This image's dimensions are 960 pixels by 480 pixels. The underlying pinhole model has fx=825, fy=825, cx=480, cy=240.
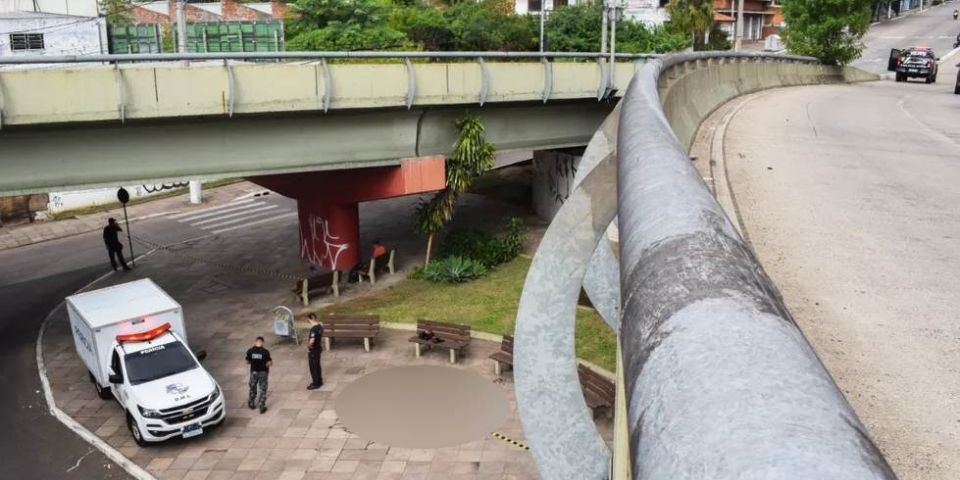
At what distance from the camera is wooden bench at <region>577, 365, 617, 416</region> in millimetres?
12812

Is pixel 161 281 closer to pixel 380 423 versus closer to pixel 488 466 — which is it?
pixel 380 423

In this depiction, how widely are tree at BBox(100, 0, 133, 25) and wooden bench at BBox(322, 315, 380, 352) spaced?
38.4m

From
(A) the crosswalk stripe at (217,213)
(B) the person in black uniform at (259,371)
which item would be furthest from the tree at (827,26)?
(B) the person in black uniform at (259,371)

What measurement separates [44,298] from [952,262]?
21.1 m

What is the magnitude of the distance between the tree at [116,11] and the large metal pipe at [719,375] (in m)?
52.1

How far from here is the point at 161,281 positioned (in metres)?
22.8

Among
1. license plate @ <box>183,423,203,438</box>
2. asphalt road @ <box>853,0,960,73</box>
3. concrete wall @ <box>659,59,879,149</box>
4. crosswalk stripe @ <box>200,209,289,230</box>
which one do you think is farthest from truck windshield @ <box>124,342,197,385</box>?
asphalt road @ <box>853,0,960,73</box>

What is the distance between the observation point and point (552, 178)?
87.6 feet

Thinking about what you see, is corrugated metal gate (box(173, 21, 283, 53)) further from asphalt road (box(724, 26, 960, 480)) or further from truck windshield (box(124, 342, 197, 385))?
truck windshield (box(124, 342, 197, 385))

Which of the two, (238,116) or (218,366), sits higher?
(238,116)

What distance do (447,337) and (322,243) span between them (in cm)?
728

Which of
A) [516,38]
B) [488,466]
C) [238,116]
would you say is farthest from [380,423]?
[516,38]

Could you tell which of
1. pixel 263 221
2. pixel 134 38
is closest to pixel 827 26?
pixel 263 221

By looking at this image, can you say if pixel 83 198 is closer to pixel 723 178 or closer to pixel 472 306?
pixel 472 306
